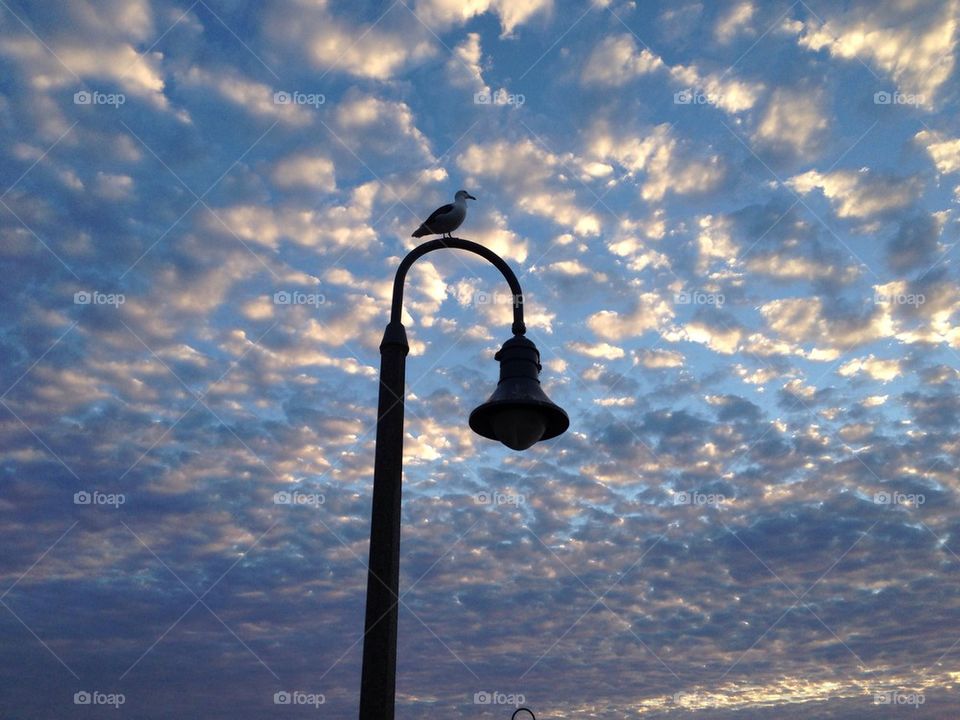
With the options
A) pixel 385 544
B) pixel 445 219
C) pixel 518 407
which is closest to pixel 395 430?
pixel 385 544

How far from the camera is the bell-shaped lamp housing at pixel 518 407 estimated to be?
5.48m

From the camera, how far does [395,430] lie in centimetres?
445

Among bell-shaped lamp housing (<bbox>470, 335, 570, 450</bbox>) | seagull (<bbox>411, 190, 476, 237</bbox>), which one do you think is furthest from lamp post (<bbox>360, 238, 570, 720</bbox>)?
seagull (<bbox>411, 190, 476, 237</bbox>)

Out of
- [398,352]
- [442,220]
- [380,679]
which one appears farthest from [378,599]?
[442,220]

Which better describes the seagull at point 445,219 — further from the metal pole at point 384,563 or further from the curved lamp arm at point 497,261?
the metal pole at point 384,563

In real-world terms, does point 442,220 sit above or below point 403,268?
above

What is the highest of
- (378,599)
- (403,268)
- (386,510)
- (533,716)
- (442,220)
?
(442,220)

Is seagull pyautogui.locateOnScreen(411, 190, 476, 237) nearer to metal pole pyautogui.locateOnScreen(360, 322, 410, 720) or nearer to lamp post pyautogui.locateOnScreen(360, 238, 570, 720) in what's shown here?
lamp post pyautogui.locateOnScreen(360, 238, 570, 720)

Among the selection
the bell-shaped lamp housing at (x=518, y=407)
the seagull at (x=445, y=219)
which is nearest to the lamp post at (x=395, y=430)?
the bell-shaped lamp housing at (x=518, y=407)

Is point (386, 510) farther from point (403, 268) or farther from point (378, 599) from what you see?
point (403, 268)

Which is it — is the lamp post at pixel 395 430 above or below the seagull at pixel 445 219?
below

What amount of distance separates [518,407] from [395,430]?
135 cm

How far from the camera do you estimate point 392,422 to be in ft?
14.6

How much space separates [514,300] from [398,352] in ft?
5.18
